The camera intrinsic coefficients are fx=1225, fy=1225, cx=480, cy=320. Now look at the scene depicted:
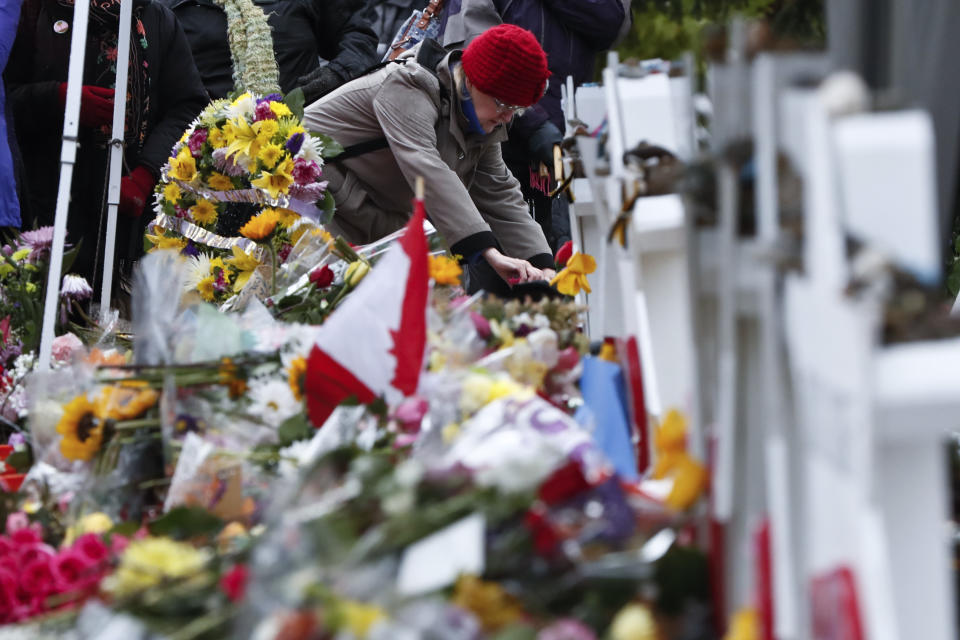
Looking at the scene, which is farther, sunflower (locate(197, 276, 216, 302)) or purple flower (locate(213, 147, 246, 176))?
purple flower (locate(213, 147, 246, 176))

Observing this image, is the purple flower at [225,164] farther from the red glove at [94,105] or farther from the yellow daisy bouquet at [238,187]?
the red glove at [94,105]

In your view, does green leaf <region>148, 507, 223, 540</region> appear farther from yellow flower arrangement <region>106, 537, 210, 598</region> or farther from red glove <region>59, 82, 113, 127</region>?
red glove <region>59, 82, 113, 127</region>

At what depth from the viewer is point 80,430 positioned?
1.60 metres

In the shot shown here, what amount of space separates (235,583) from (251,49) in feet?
11.8

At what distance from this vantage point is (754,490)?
3.06ft

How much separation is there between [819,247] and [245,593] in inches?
18.8

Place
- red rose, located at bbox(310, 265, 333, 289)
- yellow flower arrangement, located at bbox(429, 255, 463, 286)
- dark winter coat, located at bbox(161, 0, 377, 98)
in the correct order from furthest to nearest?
dark winter coat, located at bbox(161, 0, 377, 98) < red rose, located at bbox(310, 265, 333, 289) < yellow flower arrangement, located at bbox(429, 255, 463, 286)

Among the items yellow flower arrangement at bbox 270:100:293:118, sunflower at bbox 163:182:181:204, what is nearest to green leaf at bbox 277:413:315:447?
yellow flower arrangement at bbox 270:100:293:118

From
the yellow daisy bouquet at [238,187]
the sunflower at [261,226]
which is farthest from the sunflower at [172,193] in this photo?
the sunflower at [261,226]

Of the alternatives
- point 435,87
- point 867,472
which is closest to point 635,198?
point 867,472

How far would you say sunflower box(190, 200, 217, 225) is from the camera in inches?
134

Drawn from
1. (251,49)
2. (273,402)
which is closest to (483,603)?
(273,402)

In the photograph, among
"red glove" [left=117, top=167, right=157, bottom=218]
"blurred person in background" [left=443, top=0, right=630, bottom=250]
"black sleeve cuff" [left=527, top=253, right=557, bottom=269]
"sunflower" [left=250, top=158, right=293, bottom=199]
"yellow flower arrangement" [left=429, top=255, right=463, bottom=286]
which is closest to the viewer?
"yellow flower arrangement" [left=429, top=255, right=463, bottom=286]

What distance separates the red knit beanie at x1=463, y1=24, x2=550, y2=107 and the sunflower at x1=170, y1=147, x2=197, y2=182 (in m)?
0.81
